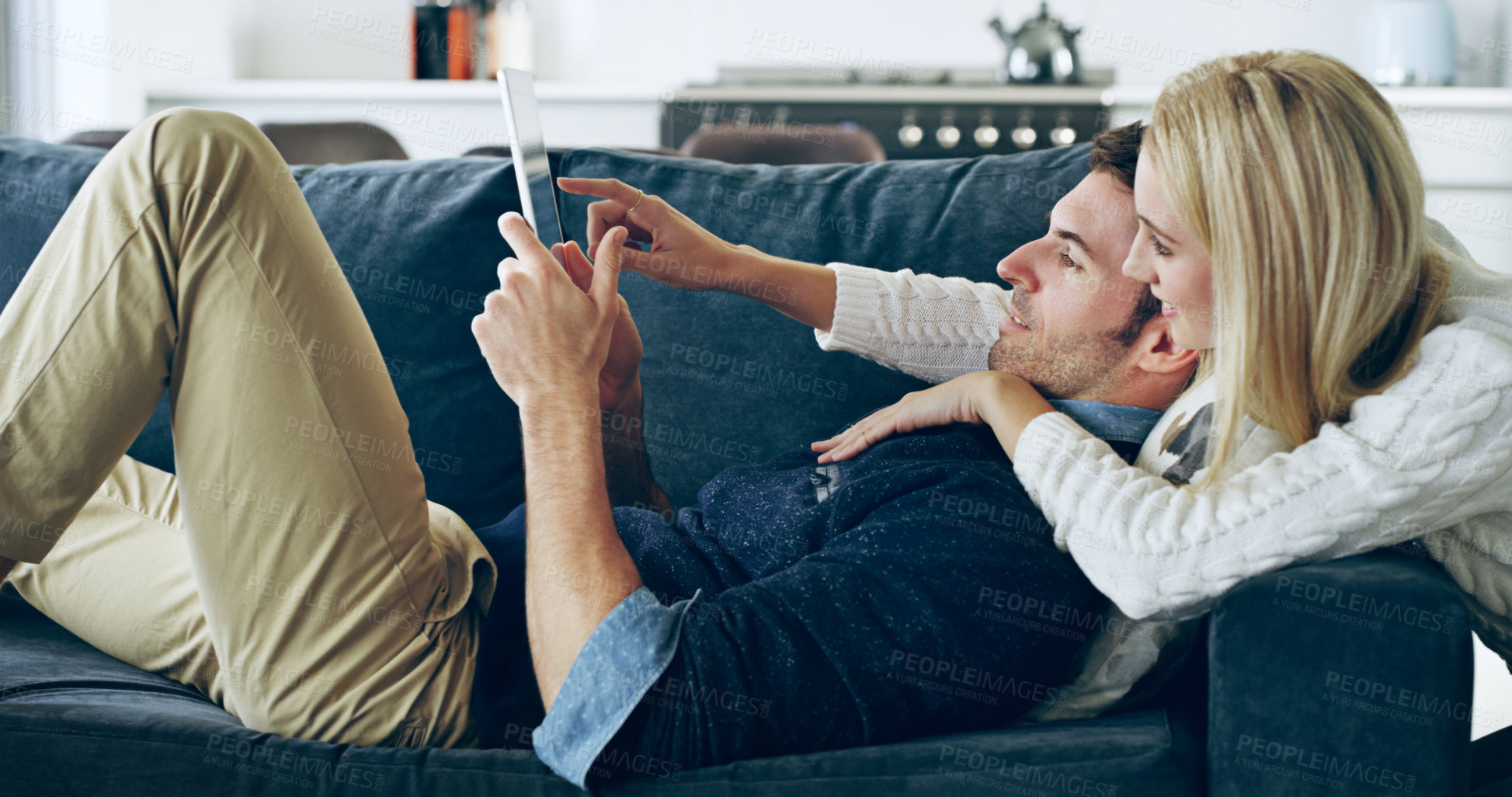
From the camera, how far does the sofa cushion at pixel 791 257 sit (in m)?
1.32

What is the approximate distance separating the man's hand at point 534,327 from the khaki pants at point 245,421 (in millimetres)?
111

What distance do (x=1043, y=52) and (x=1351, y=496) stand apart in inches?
125

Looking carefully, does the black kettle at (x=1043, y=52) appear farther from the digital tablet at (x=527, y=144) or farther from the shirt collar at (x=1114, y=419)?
the shirt collar at (x=1114, y=419)

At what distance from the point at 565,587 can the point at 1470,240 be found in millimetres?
3817

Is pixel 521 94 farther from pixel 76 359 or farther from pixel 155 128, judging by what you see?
pixel 76 359

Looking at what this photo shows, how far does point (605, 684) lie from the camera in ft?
2.70

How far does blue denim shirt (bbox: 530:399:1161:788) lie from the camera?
0.81m

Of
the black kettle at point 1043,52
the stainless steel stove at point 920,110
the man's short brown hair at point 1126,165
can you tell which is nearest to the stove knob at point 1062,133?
the stainless steel stove at point 920,110

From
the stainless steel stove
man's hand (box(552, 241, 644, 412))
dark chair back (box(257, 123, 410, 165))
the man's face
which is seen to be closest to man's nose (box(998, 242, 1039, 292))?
the man's face

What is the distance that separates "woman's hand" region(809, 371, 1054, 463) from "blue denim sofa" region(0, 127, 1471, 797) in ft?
0.65

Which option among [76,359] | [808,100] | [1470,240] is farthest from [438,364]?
[1470,240]

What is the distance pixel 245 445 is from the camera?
90 cm

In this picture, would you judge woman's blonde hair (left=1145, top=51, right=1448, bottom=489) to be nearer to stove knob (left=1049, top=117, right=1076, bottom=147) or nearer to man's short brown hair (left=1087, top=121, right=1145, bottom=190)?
man's short brown hair (left=1087, top=121, right=1145, bottom=190)

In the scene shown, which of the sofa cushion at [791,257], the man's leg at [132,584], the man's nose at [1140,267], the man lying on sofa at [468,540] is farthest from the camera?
the sofa cushion at [791,257]
